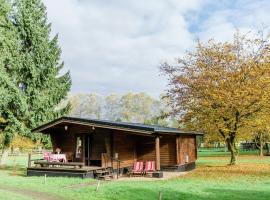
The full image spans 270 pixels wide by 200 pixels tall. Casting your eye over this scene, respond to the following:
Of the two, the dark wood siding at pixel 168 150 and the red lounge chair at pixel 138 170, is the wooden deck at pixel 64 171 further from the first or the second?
the dark wood siding at pixel 168 150

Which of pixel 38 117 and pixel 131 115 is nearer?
pixel 38 117

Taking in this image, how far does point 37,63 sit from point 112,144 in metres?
14.2

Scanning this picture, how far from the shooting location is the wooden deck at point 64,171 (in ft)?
66.6

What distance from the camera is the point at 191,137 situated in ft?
103

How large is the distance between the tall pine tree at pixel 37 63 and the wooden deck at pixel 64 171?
432 inches

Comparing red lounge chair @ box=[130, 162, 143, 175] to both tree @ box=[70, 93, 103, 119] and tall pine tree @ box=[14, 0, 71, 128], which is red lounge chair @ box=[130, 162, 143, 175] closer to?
tall pine tree @ box=[14, 0, 71, 128]

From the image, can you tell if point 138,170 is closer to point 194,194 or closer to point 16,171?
point 194,194

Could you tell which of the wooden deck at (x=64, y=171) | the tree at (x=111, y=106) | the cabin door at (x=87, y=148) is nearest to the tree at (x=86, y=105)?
the tree at (x=111, y=106)

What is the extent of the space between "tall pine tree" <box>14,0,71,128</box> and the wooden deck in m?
11.0

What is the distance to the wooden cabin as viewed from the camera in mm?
21875

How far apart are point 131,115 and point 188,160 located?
5643 cm

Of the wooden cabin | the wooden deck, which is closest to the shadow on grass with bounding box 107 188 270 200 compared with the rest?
the wooden deck

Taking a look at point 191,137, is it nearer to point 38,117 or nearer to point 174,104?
point 174,104

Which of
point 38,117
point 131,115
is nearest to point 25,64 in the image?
point 38,117
